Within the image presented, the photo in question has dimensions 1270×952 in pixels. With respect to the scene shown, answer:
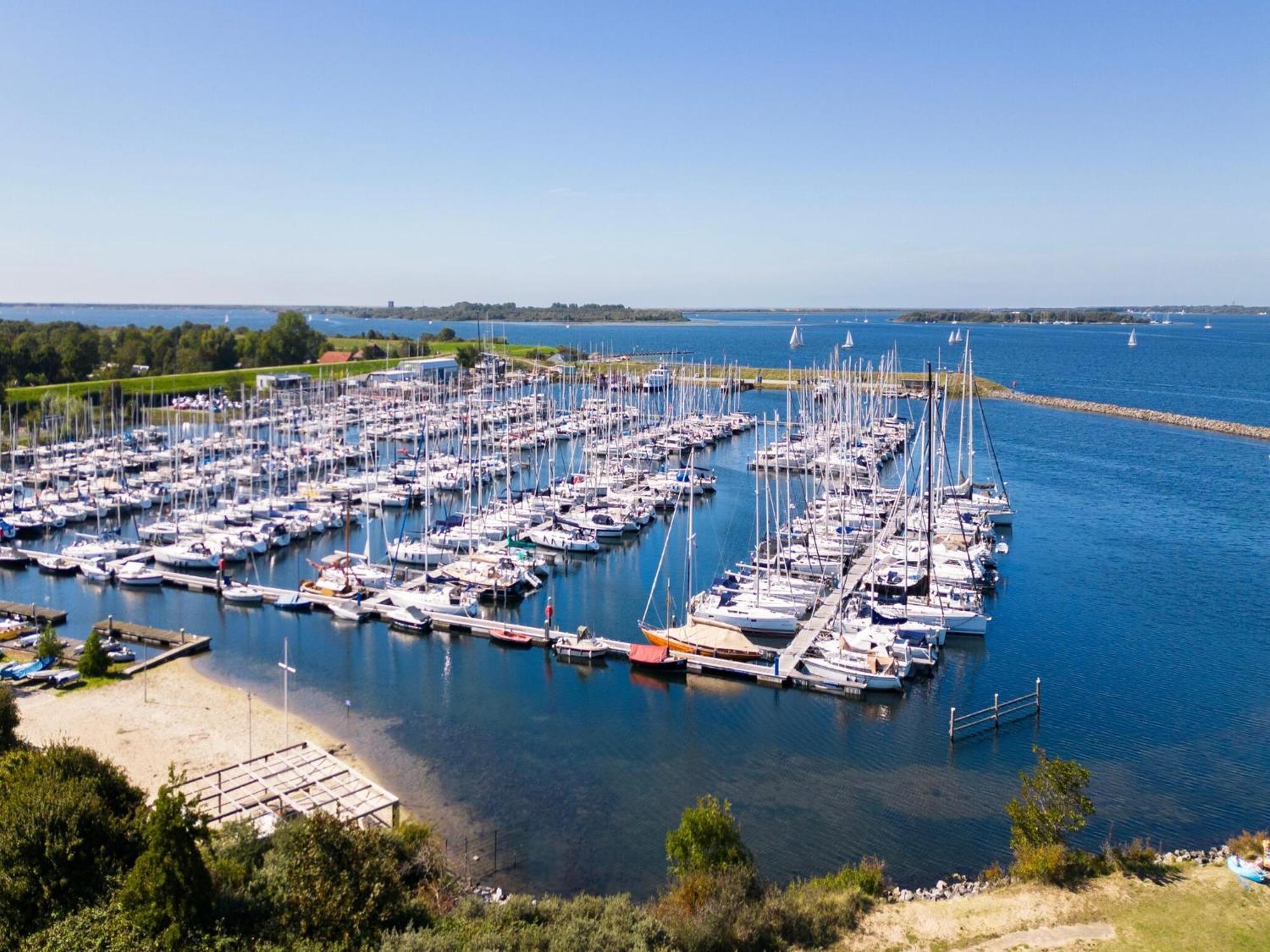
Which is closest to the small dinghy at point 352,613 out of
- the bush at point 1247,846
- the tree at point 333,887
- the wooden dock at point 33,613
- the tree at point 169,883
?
the wooden dock at point 33,613

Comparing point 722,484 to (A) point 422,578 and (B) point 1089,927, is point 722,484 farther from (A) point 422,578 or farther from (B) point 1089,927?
(B) point 1089,927

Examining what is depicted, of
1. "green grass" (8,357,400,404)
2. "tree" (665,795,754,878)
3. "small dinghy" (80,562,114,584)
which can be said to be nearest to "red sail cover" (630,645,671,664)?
"tree" (665,795,754,878)

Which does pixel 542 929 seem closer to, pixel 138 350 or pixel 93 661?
pixel 93 661

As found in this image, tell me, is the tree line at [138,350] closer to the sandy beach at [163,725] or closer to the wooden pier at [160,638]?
the wooden pier at [160,638]

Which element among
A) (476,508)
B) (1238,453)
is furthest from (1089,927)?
(1238,453)

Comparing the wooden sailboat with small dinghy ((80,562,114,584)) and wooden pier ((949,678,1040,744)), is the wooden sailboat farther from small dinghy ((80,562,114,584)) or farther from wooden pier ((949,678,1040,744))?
small dinghy ((80,562,114,584))

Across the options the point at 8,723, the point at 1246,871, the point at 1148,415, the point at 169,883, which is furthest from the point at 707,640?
the point at 1148,415

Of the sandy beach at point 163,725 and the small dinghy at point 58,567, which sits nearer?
the sandy beach at point 163,725
